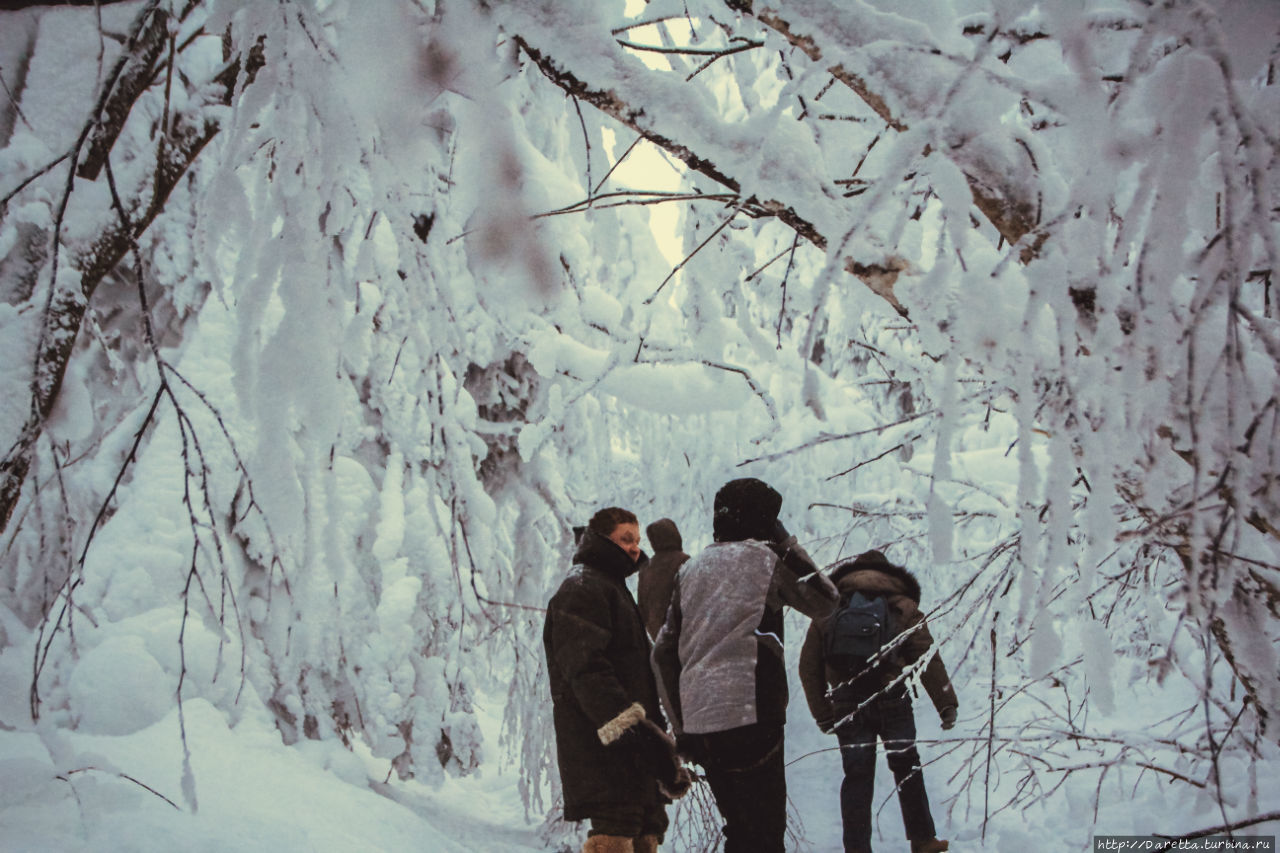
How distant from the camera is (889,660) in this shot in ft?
9.84

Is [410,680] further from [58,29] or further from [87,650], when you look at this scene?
[58,29]

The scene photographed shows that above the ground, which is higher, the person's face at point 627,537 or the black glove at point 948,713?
the person's face at point 627,537

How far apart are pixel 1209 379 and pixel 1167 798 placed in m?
3.75

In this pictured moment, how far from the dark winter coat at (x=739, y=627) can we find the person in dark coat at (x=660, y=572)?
3.42 ft

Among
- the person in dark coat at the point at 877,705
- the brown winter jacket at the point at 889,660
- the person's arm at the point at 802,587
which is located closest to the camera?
the person's arm at the point at 802,587

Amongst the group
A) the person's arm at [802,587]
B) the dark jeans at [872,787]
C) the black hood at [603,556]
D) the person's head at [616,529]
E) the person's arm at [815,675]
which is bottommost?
the dark jeans at [872,787]

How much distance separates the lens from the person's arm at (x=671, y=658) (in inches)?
101

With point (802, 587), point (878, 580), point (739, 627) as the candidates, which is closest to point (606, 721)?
point (739, 627)

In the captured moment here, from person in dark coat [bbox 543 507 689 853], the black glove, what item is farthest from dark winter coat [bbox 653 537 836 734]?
the black glove

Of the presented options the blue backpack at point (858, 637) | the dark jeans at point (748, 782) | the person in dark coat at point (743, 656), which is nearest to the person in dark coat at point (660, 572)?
the blue backpack at point (858, 637)

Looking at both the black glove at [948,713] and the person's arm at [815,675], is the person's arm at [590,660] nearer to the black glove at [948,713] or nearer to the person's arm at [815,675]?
the person's arm at [815,675]

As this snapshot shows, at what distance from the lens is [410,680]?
4.22m

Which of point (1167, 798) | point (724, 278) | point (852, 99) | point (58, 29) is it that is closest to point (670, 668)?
point (724, 278)

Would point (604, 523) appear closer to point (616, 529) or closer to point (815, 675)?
point (616, 529)
